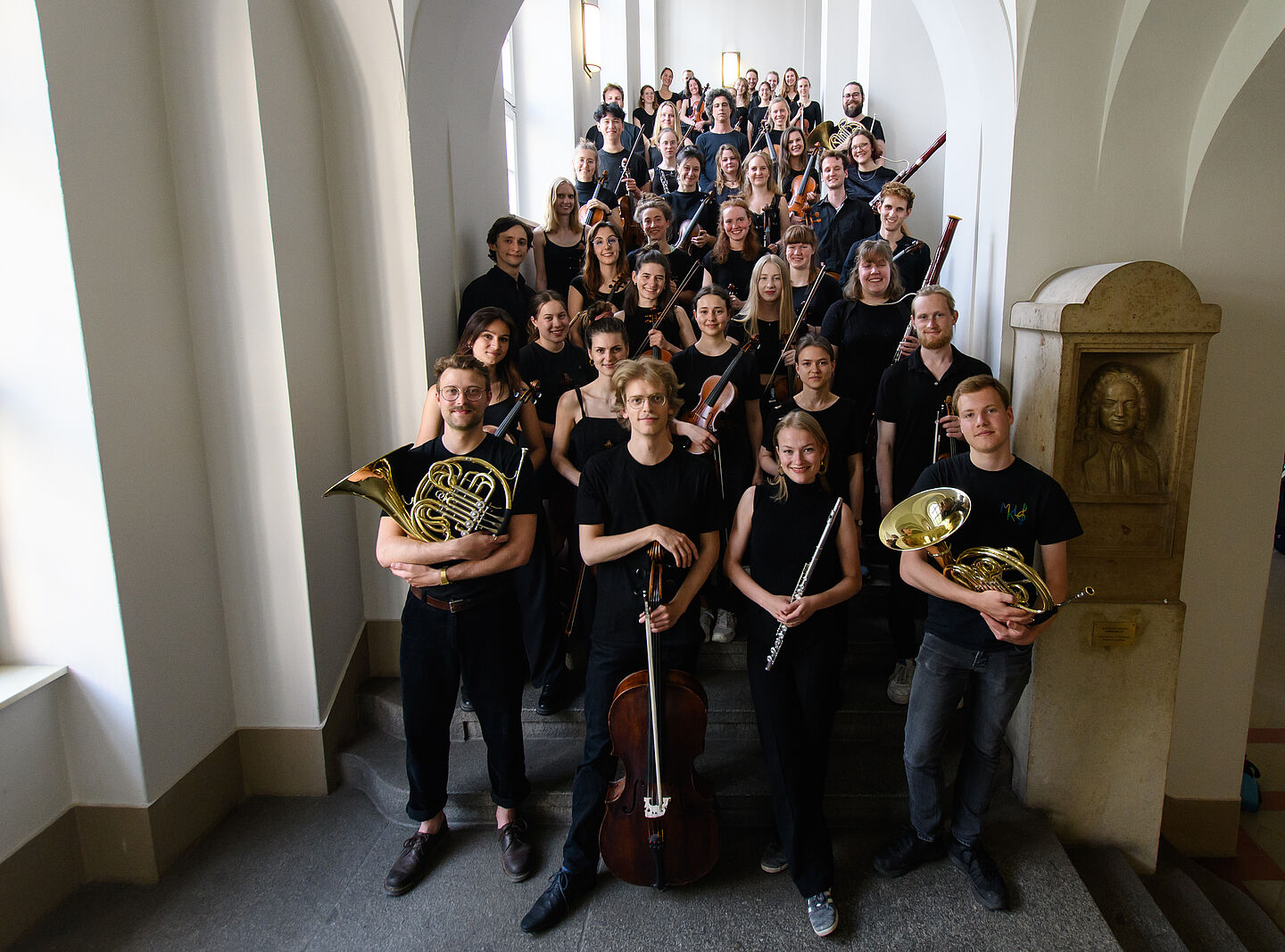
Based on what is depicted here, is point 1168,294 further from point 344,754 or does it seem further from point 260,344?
point 344,754

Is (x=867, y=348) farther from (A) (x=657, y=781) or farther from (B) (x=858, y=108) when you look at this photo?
(B) (x=858, y=108)

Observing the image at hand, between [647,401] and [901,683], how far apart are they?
1853 mm

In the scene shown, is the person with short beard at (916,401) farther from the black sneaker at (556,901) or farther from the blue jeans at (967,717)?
the black sneaker at (556,901)

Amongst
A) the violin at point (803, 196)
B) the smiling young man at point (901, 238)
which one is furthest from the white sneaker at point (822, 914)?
the violin at point (803, 196)

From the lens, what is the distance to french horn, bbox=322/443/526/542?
9.00 ft

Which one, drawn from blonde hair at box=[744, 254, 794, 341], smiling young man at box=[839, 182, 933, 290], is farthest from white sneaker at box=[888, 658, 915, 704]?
smiling young man at box=[839, 182, 933, 290]

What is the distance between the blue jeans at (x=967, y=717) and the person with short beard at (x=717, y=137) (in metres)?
5.29

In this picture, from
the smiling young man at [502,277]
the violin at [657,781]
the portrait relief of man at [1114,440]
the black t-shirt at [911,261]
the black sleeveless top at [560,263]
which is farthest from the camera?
the black sleeveless top at [560,263]

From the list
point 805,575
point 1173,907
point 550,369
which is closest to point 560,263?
point 550,369

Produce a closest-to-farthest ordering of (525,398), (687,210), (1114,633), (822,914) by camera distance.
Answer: (822,914) < (1114,633) < (525,398) < (687,210)

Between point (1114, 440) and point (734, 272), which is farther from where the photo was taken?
point (734, 272)

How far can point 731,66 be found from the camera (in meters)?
15.1

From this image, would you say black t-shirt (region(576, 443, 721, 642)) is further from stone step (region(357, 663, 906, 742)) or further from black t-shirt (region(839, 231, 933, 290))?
black t-shirt (region(839, 231, 933, 290))

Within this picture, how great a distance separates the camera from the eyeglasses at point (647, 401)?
2.76 m
